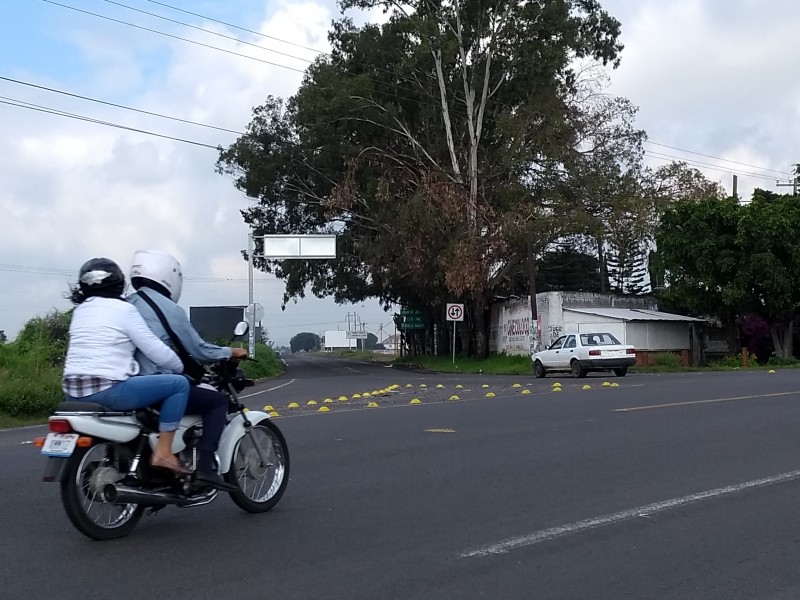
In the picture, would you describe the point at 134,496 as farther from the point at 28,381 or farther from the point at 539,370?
the point at 539,370

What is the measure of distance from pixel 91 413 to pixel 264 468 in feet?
5.55

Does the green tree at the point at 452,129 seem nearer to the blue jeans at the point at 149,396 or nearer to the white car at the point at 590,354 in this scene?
the white car at the point at 590,354

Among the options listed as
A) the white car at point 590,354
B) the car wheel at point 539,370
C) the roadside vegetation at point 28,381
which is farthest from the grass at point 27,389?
the car wheel at point 539,370

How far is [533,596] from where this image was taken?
5.12m

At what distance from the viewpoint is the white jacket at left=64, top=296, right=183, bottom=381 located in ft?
20.2

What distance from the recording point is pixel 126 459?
20.5 feet

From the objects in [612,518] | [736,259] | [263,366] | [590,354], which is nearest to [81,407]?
[612,518]

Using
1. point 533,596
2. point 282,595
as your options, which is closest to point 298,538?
Result: point 282,595

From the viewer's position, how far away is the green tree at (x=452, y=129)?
40844mm

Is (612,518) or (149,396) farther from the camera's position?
(612,518)

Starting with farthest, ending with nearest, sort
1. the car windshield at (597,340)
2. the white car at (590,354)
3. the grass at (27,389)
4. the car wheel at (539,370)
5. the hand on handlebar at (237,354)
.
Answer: the car wheel at (539,370)
the car windshield at (597,340)
the white car at (590,354)
the grass at (27,389)
the hand on handlebar at (237,354)

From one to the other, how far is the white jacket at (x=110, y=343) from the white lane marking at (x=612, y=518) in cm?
246

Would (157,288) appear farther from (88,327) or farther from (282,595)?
(282,595)

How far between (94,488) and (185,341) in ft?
3.71
